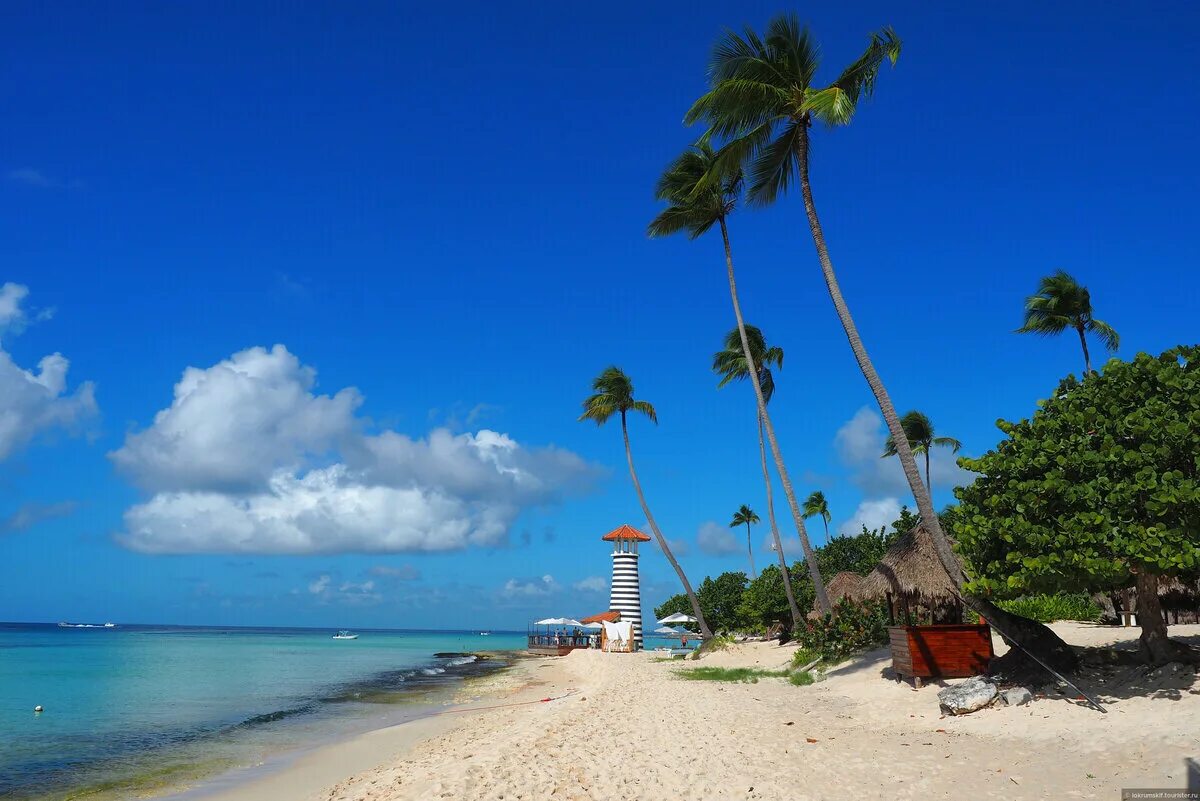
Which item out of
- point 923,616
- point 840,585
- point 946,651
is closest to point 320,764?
point 946,651

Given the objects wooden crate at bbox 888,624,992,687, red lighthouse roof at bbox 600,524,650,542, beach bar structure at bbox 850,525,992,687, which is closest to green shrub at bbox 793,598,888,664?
beach bar structure at bbox 850,525,992,687

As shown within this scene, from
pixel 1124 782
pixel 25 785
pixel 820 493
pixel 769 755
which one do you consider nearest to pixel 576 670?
→ pixel 25 785

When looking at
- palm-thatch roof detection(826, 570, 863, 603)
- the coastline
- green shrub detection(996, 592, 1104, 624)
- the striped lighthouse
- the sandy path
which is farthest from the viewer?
the striped lighthouse

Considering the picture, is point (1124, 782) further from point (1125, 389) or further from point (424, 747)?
point (424, 747)

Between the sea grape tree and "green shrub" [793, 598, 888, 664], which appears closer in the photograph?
the sea grape tree

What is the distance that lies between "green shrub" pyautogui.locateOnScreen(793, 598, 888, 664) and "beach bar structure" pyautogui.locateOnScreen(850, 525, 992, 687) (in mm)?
321

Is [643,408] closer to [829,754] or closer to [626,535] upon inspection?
[626,535]

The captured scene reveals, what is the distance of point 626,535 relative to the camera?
41.6 meters

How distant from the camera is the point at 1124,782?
7270 mm

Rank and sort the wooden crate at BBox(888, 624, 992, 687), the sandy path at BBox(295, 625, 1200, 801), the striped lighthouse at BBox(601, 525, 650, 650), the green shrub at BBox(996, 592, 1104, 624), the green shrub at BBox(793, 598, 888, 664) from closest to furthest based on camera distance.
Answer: the sandy path at BBox(295, 625, 1200, 801) < the wooden crate at BBox(888, 624, 992, 687) < the green shrub at BBox(793, 598, 888, 664) < the green shrub at BBox(996, 592, 1104, 624) < the striped lighthouse at BBox(601, 525, 650, 650)

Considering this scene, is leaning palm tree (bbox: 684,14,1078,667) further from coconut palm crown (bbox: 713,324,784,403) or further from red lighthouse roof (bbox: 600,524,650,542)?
red lighthouse roof (bbox: 600,524,650,542)

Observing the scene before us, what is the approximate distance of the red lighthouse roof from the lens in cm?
4150

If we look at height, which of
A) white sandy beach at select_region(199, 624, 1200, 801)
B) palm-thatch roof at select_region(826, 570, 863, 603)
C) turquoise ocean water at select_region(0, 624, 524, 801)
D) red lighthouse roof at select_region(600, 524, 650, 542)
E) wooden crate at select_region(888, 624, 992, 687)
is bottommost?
turquoise ocean water at select_region(0, 624, 524, 801)

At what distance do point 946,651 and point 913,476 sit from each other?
3.02 metres
